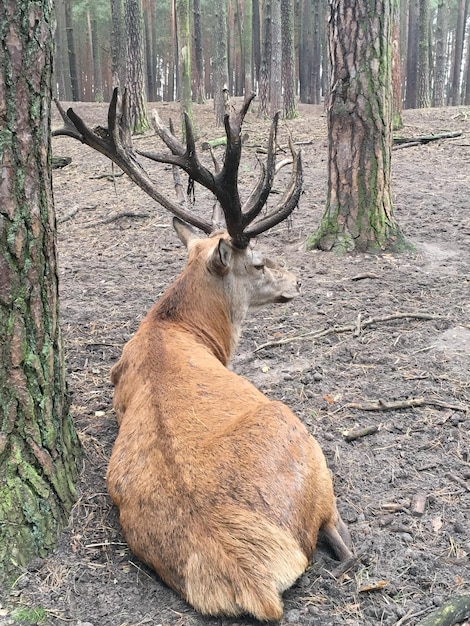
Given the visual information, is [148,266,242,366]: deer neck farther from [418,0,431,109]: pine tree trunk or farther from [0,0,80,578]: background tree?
[418,0,431,109]: pine tree trunk

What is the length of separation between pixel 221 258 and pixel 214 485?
2209 millimetres

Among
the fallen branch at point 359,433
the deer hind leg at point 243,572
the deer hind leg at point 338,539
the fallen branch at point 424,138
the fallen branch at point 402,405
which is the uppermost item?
the fallen branch at point 424,138

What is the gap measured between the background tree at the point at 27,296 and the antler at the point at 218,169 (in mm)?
1179

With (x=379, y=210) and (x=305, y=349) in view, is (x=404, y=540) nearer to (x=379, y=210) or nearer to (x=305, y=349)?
(x=305, y=349)

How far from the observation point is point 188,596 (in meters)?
2.79

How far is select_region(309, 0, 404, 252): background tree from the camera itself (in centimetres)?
728

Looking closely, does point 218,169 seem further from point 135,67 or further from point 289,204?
point 135,67

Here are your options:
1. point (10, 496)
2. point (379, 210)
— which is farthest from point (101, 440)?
point (379, 210)

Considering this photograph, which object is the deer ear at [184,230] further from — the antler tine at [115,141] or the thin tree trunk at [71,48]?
the thin tree trunk at [71,48]

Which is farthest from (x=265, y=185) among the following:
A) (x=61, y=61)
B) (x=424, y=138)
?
(x=61, y=61)

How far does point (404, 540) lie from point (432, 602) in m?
0.48

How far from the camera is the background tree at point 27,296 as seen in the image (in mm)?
2957

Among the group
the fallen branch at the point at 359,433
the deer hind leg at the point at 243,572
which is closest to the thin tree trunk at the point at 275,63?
the fallen branch at the point at 359,433

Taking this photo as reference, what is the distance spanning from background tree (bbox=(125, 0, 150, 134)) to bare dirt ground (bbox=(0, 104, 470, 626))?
6629mm
